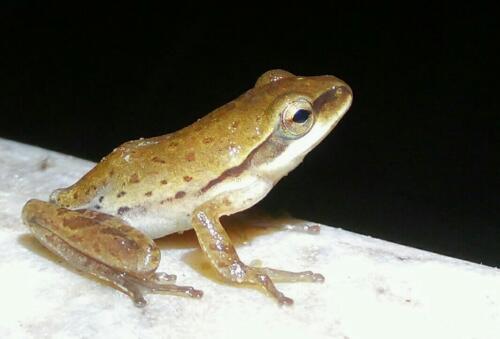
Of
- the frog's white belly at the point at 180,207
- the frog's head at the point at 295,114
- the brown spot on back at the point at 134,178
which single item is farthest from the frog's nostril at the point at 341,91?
the brown spot on back at the point at 134,178

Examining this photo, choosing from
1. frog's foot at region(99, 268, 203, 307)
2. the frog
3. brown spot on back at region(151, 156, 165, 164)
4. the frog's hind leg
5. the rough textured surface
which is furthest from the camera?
the frog's hind leg

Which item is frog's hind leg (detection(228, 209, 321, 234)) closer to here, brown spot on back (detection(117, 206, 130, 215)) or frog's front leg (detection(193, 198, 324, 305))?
frog's front leg (detection(193, 198, 324, 305))

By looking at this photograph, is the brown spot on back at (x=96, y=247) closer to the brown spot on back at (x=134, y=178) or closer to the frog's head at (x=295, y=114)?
the brown spot on back at (x=134, y=178)

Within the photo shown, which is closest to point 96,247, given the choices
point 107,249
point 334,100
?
point 107,249

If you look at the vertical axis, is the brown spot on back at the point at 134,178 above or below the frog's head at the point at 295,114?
below

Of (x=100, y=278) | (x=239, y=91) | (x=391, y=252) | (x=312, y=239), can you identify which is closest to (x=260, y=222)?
(x=312, y=239)

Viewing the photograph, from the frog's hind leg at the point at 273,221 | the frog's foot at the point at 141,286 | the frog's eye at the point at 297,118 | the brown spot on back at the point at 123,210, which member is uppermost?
the frog's eye at the point at 297,118

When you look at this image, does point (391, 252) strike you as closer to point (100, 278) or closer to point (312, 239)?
point (312, 239)

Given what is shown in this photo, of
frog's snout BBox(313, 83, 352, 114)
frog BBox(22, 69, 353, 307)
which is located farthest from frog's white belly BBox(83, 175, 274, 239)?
frog's snout BBox(313, 83, 352, 114)
